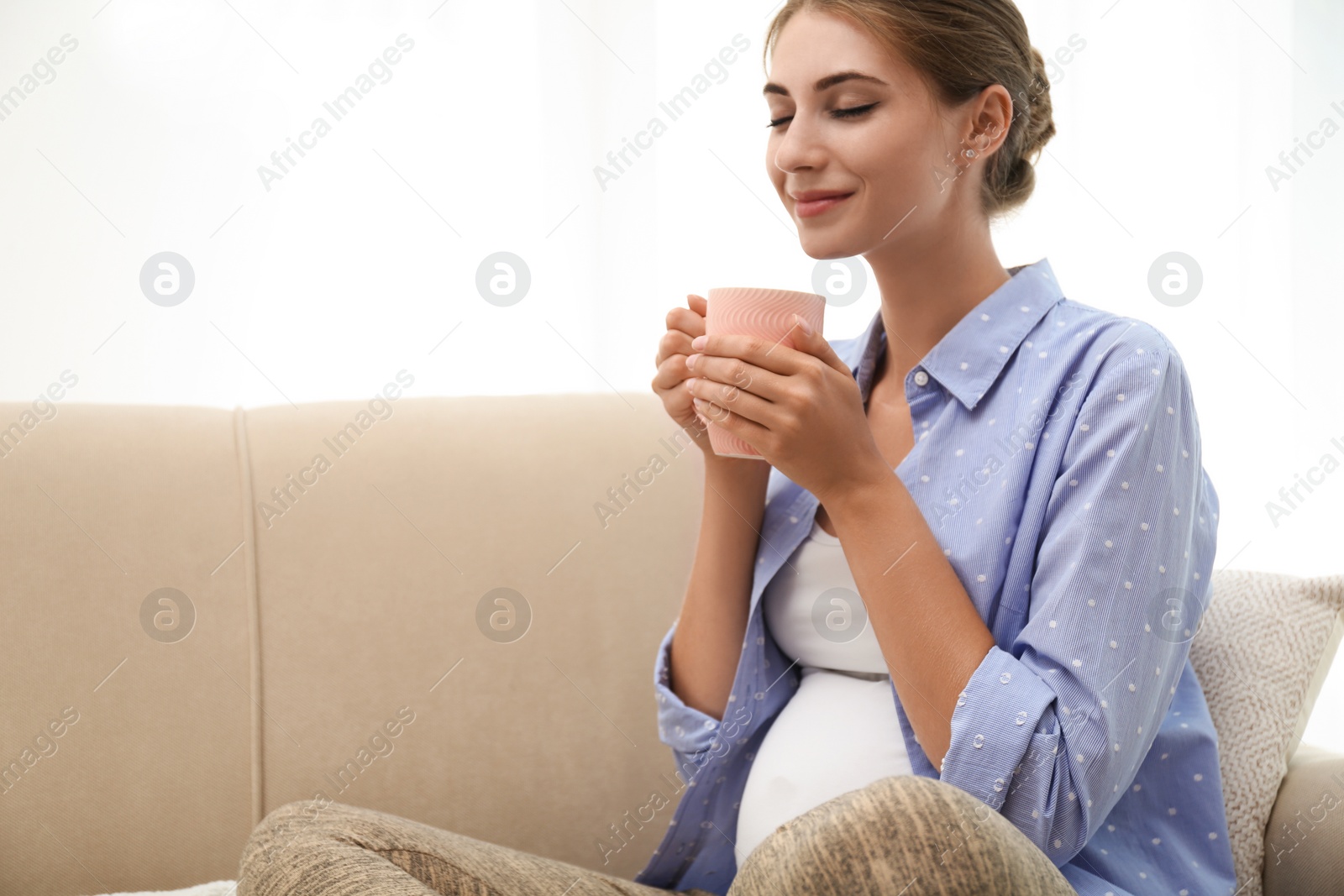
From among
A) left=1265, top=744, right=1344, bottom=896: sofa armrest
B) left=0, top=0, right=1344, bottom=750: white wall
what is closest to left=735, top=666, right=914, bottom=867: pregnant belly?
left=1265, top=744, right=1344, bottom=896: sofa armrest

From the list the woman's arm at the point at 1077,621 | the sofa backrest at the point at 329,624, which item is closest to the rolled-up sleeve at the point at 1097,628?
the woman's arm at the point at 1077,621

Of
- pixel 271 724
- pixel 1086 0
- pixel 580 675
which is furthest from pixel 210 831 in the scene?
pixel 1086 0

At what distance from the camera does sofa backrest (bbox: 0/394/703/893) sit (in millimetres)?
1173

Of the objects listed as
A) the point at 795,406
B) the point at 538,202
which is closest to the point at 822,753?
the point at 795,406

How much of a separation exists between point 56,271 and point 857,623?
148cm

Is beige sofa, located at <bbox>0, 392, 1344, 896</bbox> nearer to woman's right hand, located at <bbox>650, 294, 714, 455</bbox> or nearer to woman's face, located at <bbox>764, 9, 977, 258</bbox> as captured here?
woman's right hand, located at <bbox>650, 294, 714, 455</bbox>

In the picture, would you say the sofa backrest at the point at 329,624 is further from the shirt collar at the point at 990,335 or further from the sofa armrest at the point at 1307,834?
the sofa armrest at the point at 1307,834

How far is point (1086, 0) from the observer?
2.06 meters

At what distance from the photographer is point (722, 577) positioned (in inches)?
44.9

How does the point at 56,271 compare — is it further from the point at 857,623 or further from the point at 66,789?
the point at 857,623

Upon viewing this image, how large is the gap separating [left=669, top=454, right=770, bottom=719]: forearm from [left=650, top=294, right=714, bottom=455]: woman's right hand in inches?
3.6

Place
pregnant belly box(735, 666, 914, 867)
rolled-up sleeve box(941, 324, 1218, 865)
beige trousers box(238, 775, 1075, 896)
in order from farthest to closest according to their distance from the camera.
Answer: pregnant belly box(735, 666, 914, 867) < rolled-up sleeve box(941, 324, 1218, 865) < beige trousers box(238, 775, 1075, 896)

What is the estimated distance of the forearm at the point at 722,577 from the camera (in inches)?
44.1

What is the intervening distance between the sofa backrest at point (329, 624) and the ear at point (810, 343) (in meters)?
0.56
